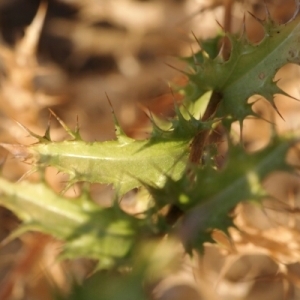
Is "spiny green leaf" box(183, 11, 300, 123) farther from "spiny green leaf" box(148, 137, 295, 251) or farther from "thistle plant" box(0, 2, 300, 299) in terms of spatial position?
"spiny green leaf" box(148, 137, 295, 251)

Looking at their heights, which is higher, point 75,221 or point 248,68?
point 248,68

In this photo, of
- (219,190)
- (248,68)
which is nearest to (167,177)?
(219,190)

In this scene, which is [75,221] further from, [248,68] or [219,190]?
[248,68]

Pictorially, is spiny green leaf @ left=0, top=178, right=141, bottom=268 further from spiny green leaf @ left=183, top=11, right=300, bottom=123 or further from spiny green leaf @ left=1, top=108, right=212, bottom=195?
spiny green leaf @ left=183, top=11, right=300, bottom=123

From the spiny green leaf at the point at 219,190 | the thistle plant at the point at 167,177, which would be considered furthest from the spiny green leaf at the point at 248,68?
the spiny green leaf at the point at 219,190

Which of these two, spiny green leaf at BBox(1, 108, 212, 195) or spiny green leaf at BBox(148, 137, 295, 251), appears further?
spiny green leaf at BBox(1, 108, 212, 195)

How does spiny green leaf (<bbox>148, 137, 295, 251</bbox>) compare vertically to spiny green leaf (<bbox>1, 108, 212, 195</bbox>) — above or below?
above

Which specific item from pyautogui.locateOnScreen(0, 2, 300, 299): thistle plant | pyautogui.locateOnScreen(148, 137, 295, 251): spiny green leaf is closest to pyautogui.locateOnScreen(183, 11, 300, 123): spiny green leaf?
pyautogui.locateOnScreen(0, 2, 300, 299): thistle plant

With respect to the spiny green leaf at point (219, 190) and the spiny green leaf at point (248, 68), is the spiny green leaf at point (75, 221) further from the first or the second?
the spiny green leaf at point (248, 68)

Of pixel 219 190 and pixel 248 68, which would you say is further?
pixel 248 68

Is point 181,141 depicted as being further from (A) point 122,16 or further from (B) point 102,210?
(A) point 122,16
